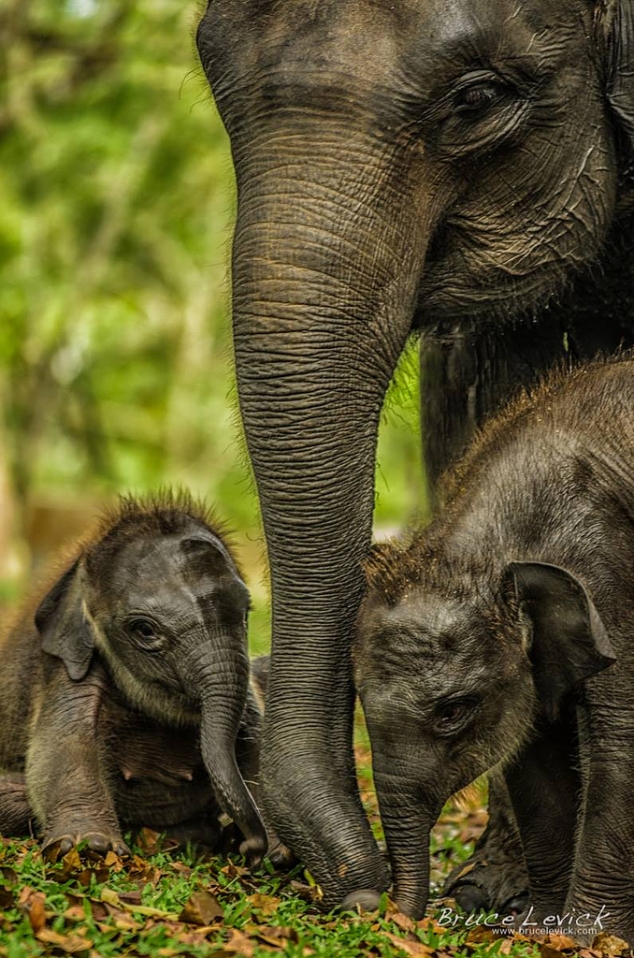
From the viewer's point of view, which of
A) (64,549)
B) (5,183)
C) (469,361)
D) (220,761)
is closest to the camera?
(220,761)

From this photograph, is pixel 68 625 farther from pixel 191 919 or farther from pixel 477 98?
pixel 477 98

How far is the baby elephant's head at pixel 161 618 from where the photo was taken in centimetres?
653

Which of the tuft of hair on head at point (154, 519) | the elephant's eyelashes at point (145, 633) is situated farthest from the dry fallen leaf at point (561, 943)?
the tuft of hair on head at point (154, 519)

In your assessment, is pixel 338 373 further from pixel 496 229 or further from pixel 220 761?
pixel 220 761

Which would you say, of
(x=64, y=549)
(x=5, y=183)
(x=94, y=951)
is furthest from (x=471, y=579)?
(x=5, y=183)

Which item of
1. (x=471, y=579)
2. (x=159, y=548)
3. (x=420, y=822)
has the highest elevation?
(x=159, y=548)

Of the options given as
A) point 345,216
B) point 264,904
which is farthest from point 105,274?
point 264,904

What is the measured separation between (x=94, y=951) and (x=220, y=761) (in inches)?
55.4

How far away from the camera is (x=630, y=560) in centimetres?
557

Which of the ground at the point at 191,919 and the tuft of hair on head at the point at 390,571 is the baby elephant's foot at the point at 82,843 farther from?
the tuft of hair on head at the point at 390,571

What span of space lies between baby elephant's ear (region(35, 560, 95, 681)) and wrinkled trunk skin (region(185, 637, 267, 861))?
0.53 metres

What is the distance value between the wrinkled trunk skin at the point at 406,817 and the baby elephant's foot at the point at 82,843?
1237 millimetres

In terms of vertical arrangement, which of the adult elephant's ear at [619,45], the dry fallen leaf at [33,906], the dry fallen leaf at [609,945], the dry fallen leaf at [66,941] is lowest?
the dry fallen leaf at [66,941]

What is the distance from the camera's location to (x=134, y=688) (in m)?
6.84
